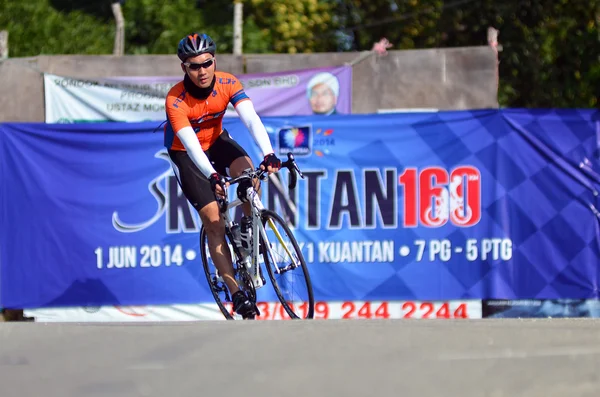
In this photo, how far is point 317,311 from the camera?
9.65m

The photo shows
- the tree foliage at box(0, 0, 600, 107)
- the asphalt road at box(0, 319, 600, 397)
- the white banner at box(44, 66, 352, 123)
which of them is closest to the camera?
the asphalt road at box(0, 319, 600, 397)

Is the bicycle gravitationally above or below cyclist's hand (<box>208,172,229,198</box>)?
below

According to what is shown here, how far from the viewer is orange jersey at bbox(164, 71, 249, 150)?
709cm

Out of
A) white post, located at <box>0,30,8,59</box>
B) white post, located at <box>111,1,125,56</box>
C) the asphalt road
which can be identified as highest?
white post, located at <box>111,1,125,56</box>

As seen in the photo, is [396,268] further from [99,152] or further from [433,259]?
[99,152]

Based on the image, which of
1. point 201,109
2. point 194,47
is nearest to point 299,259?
point 201,109

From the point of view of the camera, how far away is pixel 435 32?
22078 millimetres

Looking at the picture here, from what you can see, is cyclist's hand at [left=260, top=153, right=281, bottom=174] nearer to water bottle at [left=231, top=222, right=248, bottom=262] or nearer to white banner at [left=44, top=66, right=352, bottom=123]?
water bottle at [left=231, top=222, right=248, bottom=262]

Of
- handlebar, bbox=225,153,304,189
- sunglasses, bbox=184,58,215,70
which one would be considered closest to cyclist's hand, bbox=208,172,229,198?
handlebar, bbox=225,153,304,189

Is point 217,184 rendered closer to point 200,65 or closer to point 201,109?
point 201,109

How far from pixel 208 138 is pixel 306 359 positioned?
345cm

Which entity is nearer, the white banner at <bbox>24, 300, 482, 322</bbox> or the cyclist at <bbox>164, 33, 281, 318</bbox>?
the cyclist at <bbox>164, 33, 281, 318</bbox>

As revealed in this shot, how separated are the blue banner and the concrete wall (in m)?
2.30

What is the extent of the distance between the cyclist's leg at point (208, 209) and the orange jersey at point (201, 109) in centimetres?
15
